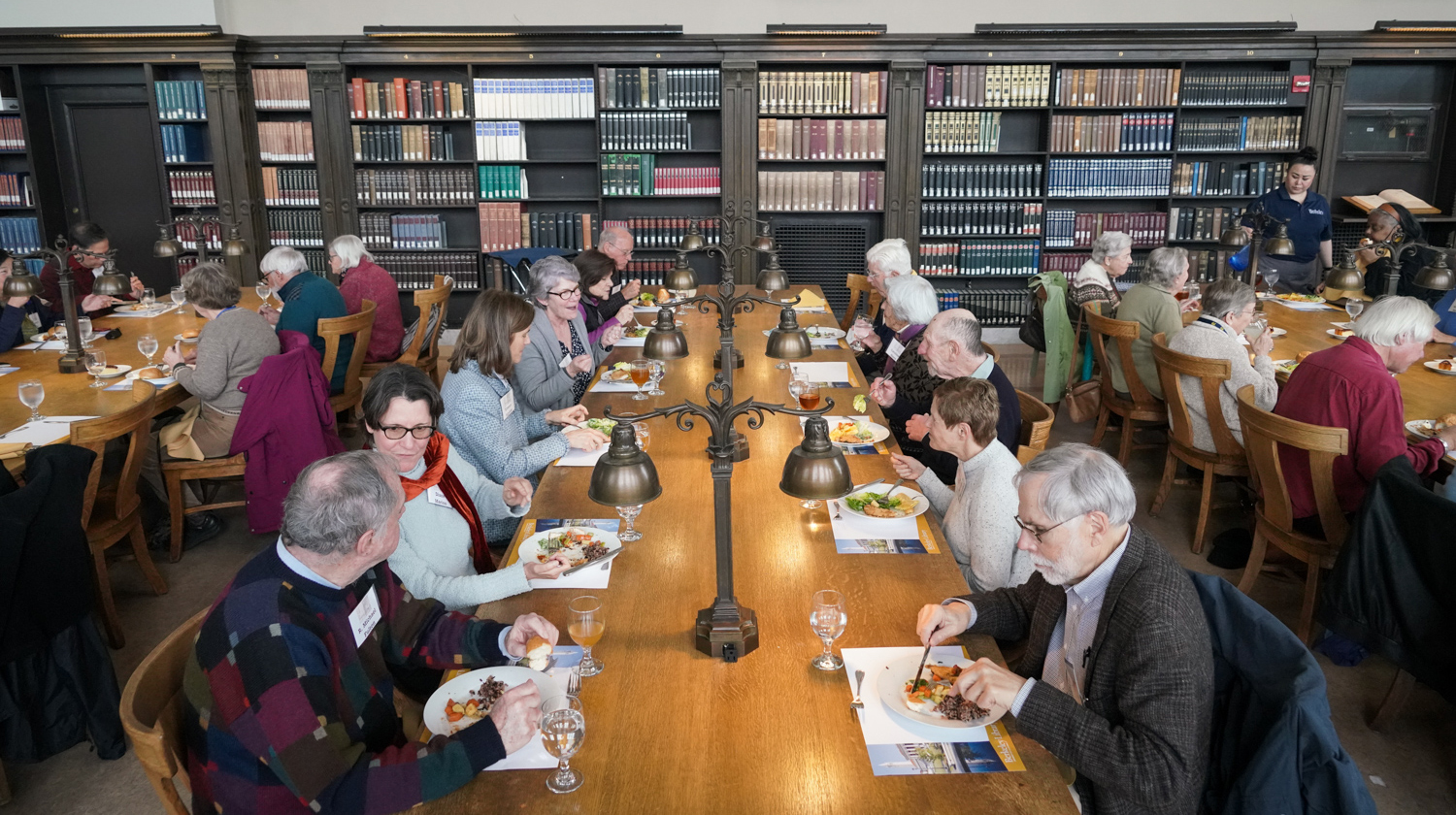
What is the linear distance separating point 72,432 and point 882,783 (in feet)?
9.32

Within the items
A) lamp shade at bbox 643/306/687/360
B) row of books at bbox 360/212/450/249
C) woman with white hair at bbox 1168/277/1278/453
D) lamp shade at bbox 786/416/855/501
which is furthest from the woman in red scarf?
row of books at bbox 360/212/450/249

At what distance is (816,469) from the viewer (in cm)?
168

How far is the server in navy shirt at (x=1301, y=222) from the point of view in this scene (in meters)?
6.85

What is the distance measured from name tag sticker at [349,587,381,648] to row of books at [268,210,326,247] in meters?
6.40

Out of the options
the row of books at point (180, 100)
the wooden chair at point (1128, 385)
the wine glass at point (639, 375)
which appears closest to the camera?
the wine glass at point (639, 375)

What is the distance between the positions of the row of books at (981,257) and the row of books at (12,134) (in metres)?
6.77

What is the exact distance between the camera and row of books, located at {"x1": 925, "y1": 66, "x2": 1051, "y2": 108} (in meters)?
7.26

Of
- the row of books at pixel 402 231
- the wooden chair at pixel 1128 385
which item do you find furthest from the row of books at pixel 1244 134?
the row of books at pixel 402 231

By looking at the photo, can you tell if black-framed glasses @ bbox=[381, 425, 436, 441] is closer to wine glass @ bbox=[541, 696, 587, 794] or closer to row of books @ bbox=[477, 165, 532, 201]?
wine glass @ bbox=[541, 696, 587, 794]

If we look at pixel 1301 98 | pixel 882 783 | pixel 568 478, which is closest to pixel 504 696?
pixel 882 783

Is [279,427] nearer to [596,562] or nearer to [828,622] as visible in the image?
[596,562]

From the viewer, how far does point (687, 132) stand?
7.41m

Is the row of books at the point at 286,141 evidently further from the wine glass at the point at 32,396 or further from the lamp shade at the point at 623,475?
the lamp shade at the point at 623,475

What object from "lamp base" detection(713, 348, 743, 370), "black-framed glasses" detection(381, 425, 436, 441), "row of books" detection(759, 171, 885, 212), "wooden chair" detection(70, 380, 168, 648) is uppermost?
"row of books" detection(759, 171, 885, 212)
